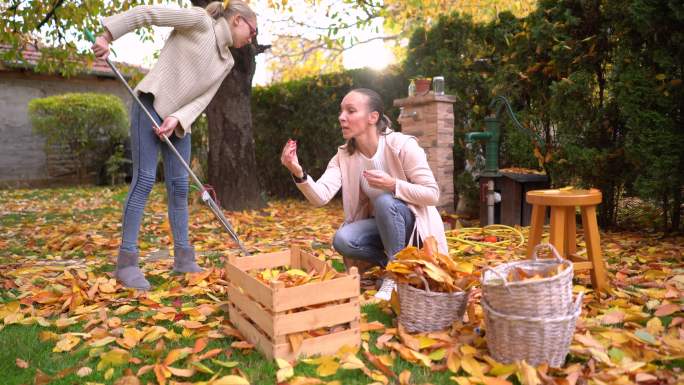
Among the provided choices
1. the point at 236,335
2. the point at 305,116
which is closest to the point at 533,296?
the point at 236,335

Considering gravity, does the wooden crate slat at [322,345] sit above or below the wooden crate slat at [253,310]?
below

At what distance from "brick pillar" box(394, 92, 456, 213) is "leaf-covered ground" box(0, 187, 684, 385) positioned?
1309 millimetres

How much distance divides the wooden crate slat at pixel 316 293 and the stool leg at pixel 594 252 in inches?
53.1

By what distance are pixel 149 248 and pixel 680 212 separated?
167 inches

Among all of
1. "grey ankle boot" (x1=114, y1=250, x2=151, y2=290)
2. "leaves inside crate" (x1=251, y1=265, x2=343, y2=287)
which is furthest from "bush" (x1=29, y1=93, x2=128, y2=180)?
"leaves inside crate" (x1=251, y1=265, x2=343, y2=287)

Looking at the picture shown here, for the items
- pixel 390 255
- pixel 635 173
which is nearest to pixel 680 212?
pixel 635 173

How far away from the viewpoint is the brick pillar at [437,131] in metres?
5.12

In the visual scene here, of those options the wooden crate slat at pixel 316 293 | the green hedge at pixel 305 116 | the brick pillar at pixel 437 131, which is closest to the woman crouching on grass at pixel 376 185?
the wooden crate slat at pixel 316 293

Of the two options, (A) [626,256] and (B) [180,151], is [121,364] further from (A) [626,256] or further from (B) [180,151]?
(A) [626,256]

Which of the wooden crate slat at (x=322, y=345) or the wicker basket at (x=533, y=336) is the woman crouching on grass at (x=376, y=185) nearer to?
the wooden crate slat at (x=322, y=345)

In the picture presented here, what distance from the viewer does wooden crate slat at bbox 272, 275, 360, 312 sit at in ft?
6.60

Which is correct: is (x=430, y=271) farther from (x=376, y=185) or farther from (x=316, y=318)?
(x=376, y=185)

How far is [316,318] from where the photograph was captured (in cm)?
210

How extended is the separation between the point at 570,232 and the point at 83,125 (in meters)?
10.6
